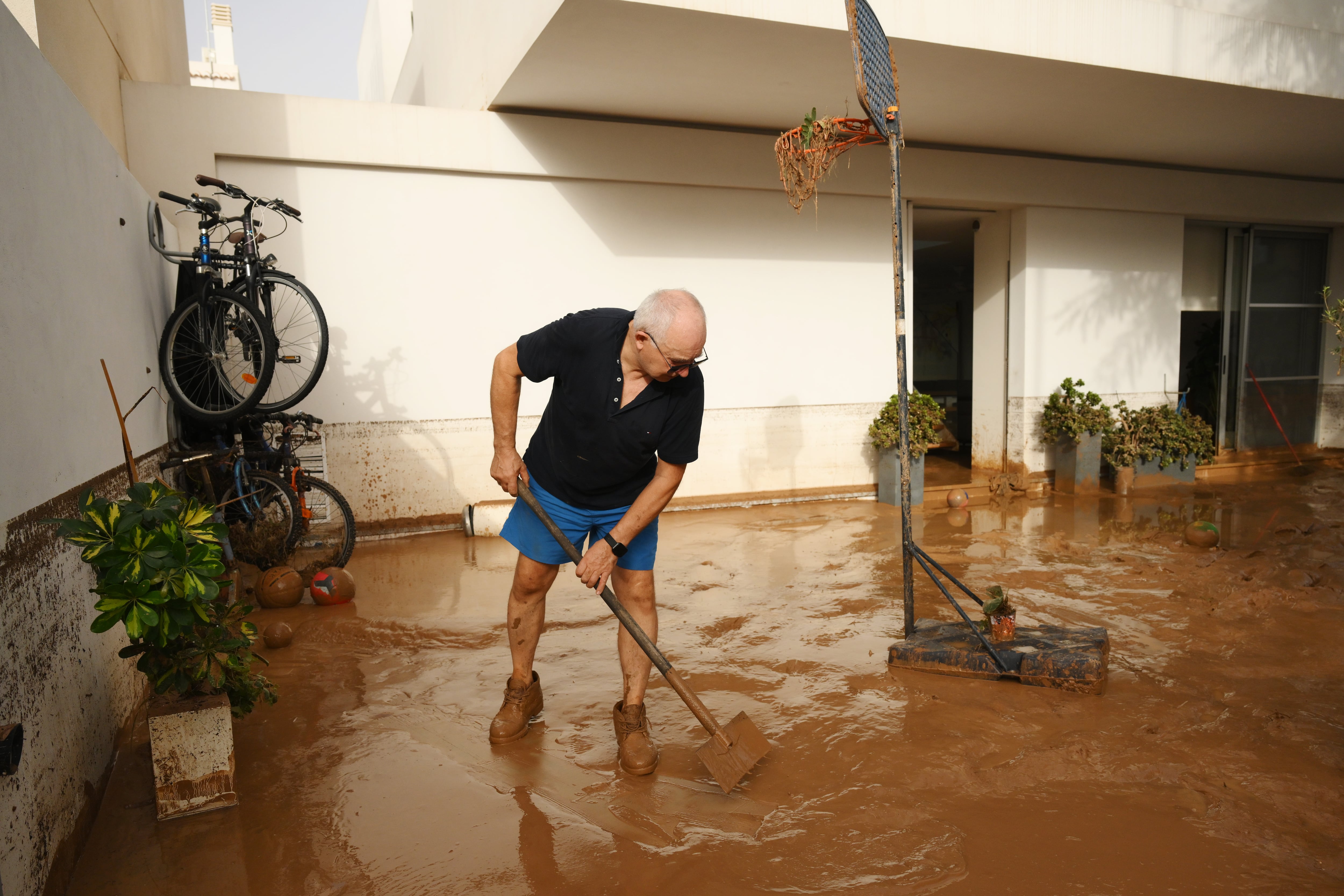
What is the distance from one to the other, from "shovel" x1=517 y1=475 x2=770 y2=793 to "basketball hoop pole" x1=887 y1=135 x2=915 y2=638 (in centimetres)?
132

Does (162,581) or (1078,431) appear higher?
(162,581)

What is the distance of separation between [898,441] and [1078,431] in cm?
217

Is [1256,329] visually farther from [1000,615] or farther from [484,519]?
[484,519]

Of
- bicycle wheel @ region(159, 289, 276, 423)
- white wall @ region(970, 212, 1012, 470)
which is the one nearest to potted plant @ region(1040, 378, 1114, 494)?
white wall @ region(970, 212, 1012, 470)

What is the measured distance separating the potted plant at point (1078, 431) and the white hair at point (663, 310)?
24.3 ft

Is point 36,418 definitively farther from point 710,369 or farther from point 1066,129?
point 1066,129

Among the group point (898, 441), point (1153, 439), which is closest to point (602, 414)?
point (898, 441)

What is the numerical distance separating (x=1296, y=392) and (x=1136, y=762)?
35.1 feet

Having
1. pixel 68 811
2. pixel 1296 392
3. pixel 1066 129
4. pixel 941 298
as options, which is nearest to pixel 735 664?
pixel 68 811

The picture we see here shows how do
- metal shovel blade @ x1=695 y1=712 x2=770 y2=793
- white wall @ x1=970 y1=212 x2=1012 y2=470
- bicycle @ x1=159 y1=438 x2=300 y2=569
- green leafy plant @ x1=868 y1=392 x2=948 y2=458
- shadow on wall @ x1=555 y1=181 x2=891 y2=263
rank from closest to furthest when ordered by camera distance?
1. metal shovel blade @ x1=695 y1=712 x2=770 y2=793
2. bicycle @ x1=159 y1=438 x2=300 y2=569
3. shadow on wall @ x1=555 y1=181 x2=891 y2=263
4. green leafy plant @ x1=868 y1=392 x2=948 y2=458
5. white wall @ x1=970 y1=212 x2=1012 y2=470

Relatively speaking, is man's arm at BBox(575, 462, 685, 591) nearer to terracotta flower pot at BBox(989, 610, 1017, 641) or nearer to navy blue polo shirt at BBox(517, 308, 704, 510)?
navy blue polo shirt at BBox(517, 308, 704, 510)

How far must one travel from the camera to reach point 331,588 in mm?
4805

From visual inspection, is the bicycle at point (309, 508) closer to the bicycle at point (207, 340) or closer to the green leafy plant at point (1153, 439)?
the bicycle at point (207, 340)

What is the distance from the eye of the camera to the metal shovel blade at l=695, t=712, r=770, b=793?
8.53 ft
